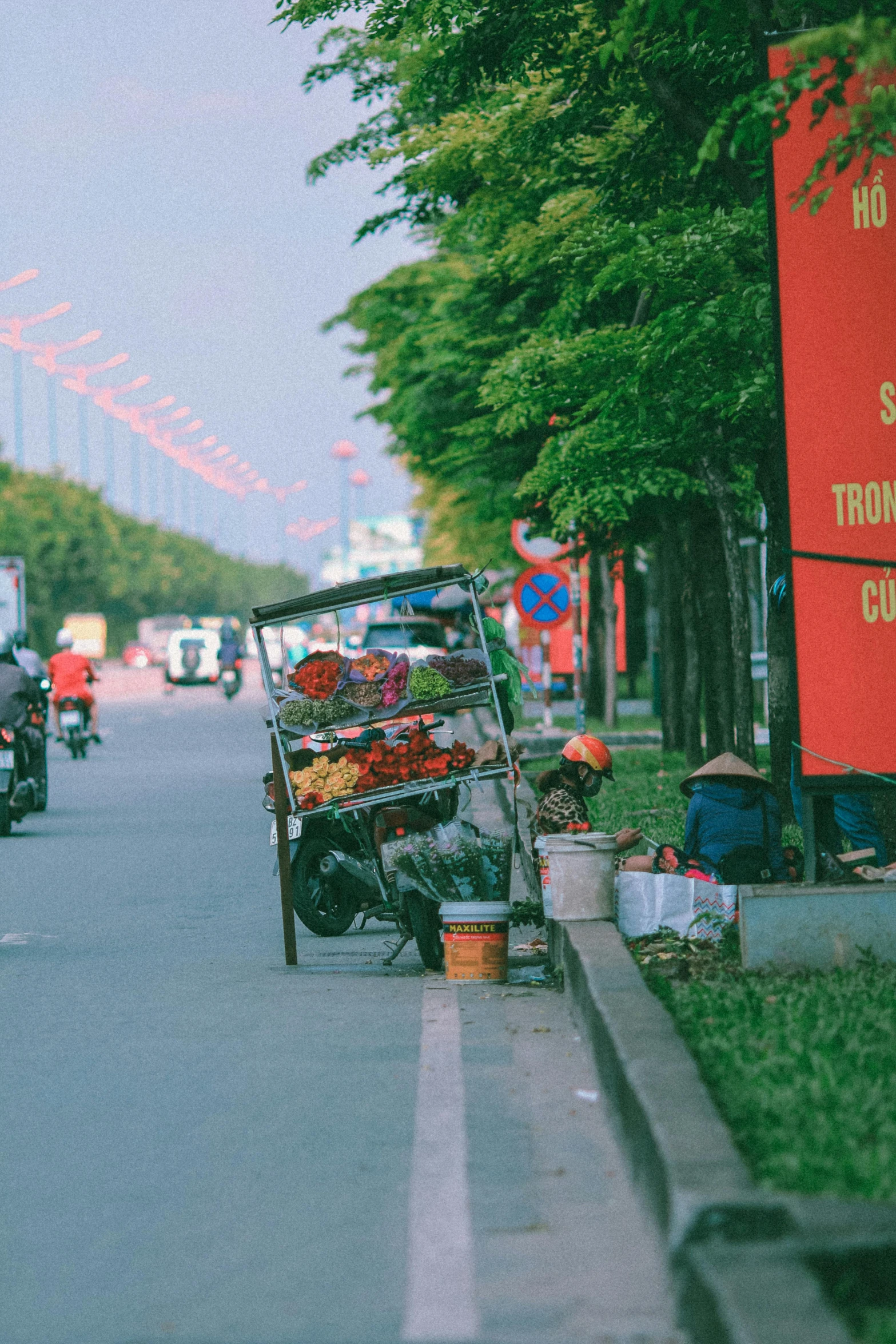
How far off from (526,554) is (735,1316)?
21.1m

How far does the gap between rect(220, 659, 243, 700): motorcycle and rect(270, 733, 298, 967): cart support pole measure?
4168 centimetres

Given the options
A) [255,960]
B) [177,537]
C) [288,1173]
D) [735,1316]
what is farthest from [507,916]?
[177,537]

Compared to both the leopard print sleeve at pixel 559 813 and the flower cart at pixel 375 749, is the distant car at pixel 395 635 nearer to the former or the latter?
the flower cart at pixel 375 749

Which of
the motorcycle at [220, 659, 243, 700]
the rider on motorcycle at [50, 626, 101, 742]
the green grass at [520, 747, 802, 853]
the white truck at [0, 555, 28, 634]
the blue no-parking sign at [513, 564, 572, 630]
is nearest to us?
the green grass at [520, 747, 802, 853]

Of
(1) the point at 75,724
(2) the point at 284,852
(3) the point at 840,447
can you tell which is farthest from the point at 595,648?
(3) the point at 840,447

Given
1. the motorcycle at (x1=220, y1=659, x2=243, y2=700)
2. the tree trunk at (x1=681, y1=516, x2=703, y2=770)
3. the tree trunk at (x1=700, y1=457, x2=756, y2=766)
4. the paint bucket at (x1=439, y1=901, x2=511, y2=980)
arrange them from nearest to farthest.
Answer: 1. the paint bucket at (x1=439, y1=901, x2=511, y2=980)
2. the tree trunk at (x1=700, y1=457, x2=756, y2=766)
3. the tree trunk at (x1=681, y1=516, x2=703, y2=770)
4. the motorcycle at (x1=220, y1=659, x2=243, y2=700)

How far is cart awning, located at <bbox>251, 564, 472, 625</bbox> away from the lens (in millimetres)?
10016

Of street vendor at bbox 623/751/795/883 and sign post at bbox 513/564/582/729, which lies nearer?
street vendor at bbox 623/751/795/883

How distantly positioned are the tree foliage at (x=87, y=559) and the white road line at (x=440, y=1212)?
272ft

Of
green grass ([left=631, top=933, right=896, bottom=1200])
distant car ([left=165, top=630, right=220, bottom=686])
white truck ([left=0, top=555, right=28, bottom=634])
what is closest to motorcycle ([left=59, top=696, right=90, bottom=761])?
white truck ([left=0, top=555, right=28, bottom=634])

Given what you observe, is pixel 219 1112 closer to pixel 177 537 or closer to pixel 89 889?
pixel 89 889

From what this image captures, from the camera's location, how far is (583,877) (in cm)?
906

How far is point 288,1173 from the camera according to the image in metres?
5.80

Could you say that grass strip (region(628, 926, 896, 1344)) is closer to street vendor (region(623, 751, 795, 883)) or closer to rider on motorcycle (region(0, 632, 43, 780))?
street vendor (region(623, 751, 795, 883))
